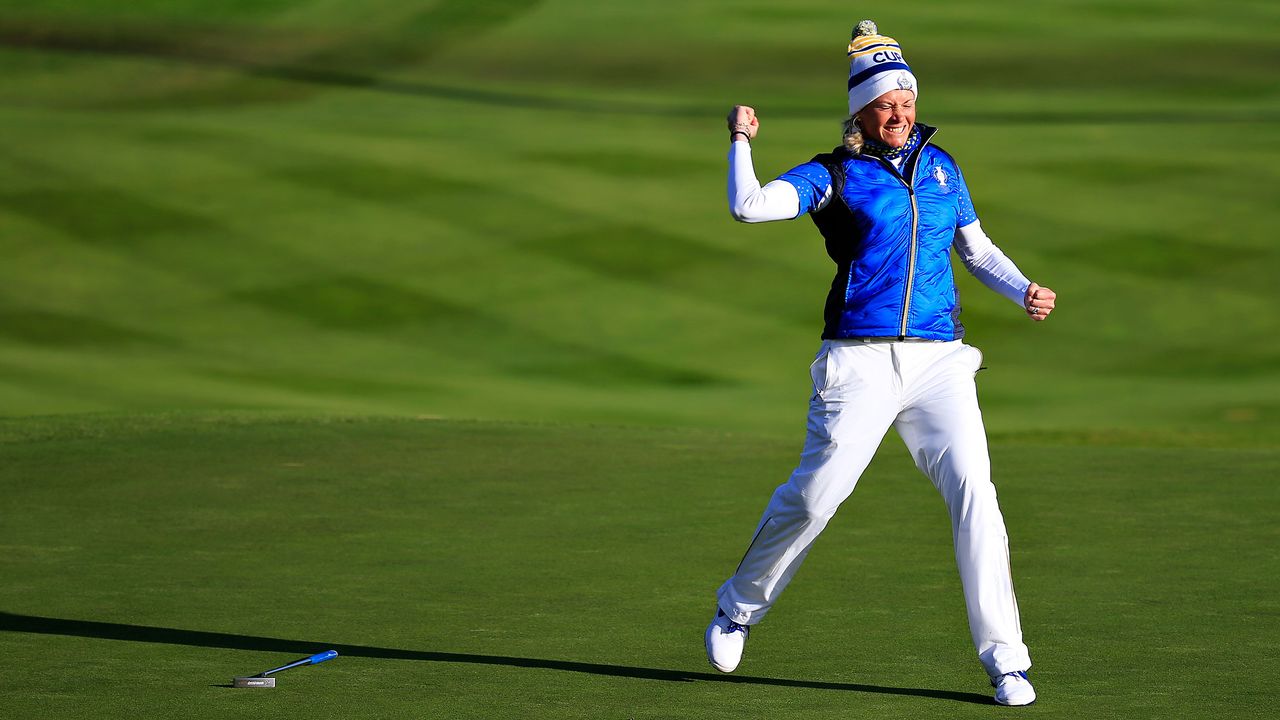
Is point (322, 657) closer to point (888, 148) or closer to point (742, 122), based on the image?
point (742, 122)

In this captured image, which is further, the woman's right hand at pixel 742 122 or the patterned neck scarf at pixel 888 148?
the patterned neck scarf at pixel 888 148

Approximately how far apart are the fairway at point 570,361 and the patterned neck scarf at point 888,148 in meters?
1.68

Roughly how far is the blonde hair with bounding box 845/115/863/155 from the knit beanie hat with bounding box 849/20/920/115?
0.04 meters

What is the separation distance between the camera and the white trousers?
19.3ft

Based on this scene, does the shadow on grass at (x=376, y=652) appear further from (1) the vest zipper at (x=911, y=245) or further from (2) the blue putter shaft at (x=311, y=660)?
(1) the vest zipper at (x=911, y=245)

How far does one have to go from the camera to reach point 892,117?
6.07 metres

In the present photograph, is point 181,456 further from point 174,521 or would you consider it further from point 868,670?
point 868,670

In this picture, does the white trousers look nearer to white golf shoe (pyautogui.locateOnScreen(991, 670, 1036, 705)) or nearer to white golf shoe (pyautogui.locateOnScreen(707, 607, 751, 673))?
white golf shoe (pyautogui.locateOnScreen(991, 670, 1036, 705))

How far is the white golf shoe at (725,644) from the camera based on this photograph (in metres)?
6.16

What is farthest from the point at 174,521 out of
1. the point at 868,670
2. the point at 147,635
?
the point at 868,670

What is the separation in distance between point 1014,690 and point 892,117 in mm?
1843

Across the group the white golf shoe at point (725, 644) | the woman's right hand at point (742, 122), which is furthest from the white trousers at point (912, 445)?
the woman's right hand at point (742, 122)

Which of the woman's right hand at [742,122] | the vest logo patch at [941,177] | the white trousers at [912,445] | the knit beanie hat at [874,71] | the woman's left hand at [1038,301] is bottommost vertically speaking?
the white trousers at [912,445]

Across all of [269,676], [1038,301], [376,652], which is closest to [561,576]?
[376,652]
